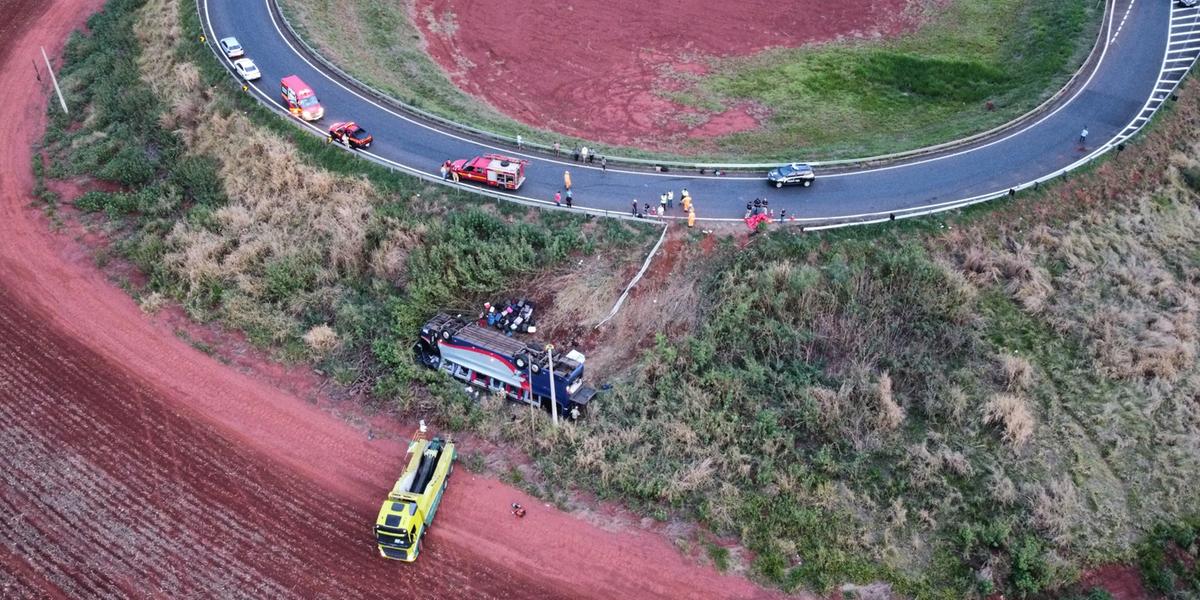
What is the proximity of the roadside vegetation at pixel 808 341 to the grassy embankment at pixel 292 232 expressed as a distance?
0.40 feet

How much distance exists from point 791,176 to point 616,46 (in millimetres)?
22273

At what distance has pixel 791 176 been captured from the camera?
33.4 meters

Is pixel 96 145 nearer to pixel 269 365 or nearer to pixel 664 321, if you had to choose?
pixel 269 365

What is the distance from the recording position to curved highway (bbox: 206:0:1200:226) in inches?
1296

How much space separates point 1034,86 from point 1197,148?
861 cm

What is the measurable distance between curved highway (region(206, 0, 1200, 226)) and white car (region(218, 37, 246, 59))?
0.90m

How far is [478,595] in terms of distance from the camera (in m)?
22.3

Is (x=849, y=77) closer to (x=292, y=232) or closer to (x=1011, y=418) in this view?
(x=1011, y=418)

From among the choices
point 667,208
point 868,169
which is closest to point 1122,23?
point 868,169

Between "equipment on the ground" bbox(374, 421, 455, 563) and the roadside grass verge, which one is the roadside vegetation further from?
the roadside grass verge

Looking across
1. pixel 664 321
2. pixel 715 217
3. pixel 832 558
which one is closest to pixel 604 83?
pixel 715 217

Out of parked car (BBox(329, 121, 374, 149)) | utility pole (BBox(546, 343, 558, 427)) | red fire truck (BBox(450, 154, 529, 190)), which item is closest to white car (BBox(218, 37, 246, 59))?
parked car (BBox(329, 121, 374, 149))

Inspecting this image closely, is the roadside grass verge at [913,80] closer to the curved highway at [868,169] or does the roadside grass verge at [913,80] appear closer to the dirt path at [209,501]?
the curved highway at [868,169]

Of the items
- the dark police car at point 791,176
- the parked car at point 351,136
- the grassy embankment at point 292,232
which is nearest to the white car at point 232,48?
the grassy embankment at point 292,232
